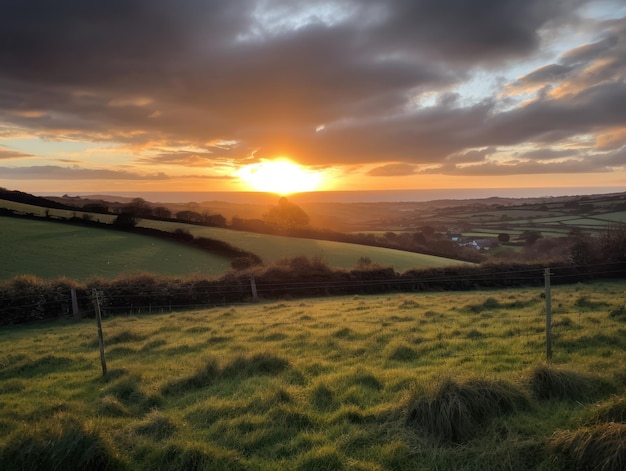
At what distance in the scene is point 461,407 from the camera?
18.3 feet

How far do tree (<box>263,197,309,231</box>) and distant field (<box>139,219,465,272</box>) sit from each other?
1950cm

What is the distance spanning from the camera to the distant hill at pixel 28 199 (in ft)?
202

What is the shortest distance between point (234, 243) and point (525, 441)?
4435 centimetres

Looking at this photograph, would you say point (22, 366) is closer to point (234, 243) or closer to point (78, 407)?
point (78, 407)

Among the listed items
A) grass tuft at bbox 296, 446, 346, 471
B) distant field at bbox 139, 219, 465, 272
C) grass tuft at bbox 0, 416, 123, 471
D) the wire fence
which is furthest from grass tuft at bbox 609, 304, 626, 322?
distant field at bbox 139, 219, 465, 272

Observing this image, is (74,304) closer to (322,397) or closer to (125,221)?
(322,397)

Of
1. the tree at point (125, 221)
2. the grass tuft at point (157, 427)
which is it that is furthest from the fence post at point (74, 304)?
the tree at point (125, 221)

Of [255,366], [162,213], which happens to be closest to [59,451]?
[255,366]

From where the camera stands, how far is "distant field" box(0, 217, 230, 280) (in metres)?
32.6

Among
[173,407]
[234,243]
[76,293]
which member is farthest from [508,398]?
[234,243]

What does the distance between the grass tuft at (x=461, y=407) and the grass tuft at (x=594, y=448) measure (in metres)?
0.99

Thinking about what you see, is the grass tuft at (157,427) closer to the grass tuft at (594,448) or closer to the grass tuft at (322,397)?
the grass tuft at (322,397)

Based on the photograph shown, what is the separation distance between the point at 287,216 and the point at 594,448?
72.2m

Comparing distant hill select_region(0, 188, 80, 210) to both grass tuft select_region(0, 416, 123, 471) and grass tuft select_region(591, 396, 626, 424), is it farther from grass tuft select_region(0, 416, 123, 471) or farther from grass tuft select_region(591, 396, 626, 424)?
grass tuft select_region(591, 396, 626, 424)
